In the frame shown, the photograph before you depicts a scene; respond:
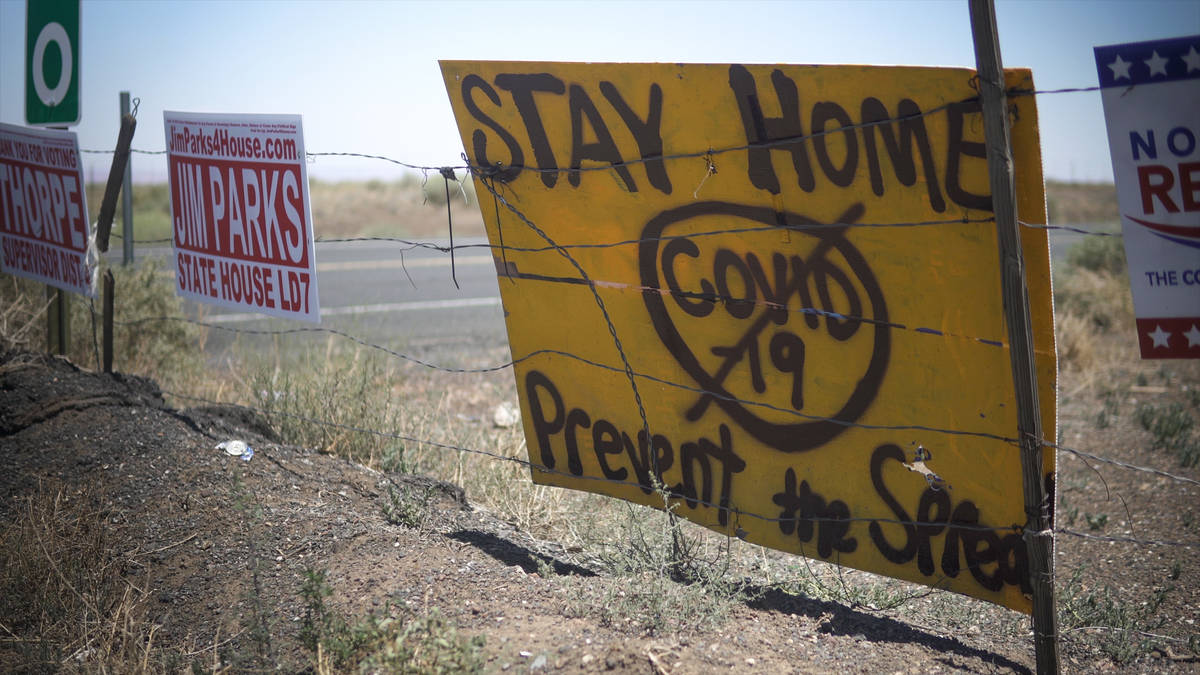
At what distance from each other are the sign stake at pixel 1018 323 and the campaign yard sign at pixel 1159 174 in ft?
0.91

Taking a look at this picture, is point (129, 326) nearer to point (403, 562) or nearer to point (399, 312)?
point (399, 312)

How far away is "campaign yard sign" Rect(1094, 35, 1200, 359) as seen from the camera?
239 cm

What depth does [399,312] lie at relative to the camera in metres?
11.7

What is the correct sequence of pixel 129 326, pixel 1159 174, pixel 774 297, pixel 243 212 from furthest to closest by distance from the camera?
pixel 129 326 → pixel 243 212 → pixel 774 297 → pixel 1159 174

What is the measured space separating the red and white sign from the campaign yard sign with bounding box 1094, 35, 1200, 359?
557 centimetres

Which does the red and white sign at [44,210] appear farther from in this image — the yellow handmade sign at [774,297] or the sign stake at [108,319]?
the yellow handmade sign at [774,297]

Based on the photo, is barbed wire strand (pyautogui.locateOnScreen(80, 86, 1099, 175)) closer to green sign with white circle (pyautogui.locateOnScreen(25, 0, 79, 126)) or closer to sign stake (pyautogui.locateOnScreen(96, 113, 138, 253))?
sign stake (pyautogui.locateOnScreen(96, 113, 138, 253))

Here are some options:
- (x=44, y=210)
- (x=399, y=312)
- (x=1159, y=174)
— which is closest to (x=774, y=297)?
(x=1159, y=174)

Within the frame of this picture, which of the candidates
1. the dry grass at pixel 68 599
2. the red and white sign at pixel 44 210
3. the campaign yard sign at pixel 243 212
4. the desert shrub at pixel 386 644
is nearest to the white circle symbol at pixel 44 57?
the red and white sign at pixel 44 210

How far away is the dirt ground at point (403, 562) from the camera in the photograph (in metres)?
2.92

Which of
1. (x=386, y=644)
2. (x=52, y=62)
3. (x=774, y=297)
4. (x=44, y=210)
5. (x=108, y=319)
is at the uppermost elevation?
(x=52, y=62)

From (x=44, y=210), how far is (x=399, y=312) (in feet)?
19.2

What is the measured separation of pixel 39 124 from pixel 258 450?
3396mm

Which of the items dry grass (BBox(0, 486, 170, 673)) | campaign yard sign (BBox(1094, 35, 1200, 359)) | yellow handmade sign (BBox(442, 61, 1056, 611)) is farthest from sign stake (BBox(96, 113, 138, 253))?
campaign yard sign (BBox(1094, 35, 1200, 359))
